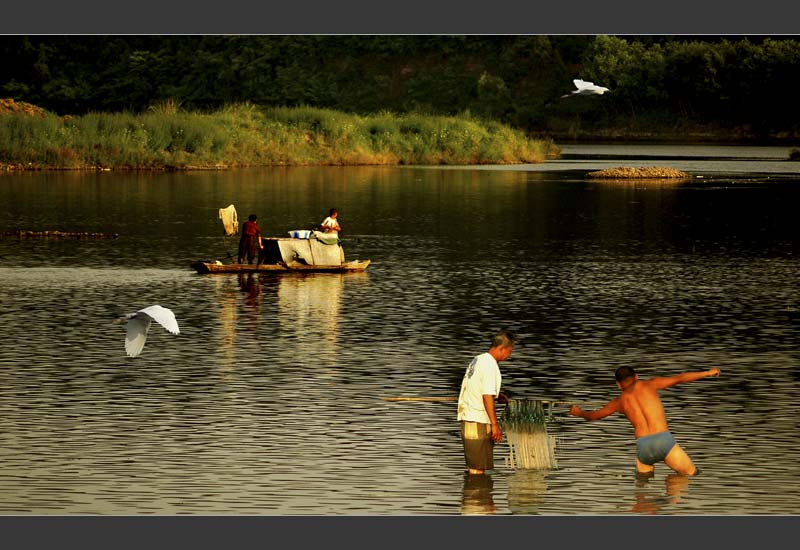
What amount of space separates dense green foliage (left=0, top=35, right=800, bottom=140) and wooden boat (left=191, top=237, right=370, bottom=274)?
110 m

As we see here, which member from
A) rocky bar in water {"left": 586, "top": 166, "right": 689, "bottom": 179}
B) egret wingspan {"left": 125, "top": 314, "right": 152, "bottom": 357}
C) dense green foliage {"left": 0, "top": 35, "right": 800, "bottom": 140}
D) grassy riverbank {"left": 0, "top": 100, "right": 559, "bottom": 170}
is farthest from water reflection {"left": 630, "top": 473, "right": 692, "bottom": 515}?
→ dense green foliage {"left": 0, "top": 35, "right": 800, "bottom": 140}

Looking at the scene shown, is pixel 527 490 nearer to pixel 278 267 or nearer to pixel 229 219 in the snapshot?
pixel 278 267

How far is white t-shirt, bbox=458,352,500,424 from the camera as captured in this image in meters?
16.6

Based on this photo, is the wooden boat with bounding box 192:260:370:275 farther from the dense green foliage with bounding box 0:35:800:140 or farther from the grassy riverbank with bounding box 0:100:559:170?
the dense green foliage with bounding box 0:35:800:140

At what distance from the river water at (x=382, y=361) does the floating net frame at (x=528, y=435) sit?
0.59 ft

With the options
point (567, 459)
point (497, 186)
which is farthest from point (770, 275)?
point (497, 186)

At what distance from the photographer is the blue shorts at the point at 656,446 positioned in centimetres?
1717

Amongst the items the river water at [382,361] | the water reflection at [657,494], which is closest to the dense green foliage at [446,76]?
the river water at [382,361]

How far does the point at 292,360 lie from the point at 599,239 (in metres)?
27.0

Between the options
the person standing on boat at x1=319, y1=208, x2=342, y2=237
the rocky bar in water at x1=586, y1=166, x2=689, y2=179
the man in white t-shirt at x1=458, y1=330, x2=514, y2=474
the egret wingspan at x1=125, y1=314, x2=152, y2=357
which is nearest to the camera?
the man in white t-shirt at x1=458, y1=330, x2=514, y2=474

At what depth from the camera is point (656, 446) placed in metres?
17.2

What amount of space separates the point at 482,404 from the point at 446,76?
175m

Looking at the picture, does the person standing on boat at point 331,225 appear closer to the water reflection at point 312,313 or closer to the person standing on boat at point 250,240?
the water reflection at point 312,313

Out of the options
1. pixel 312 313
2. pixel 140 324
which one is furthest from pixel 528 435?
pixel 312 313
